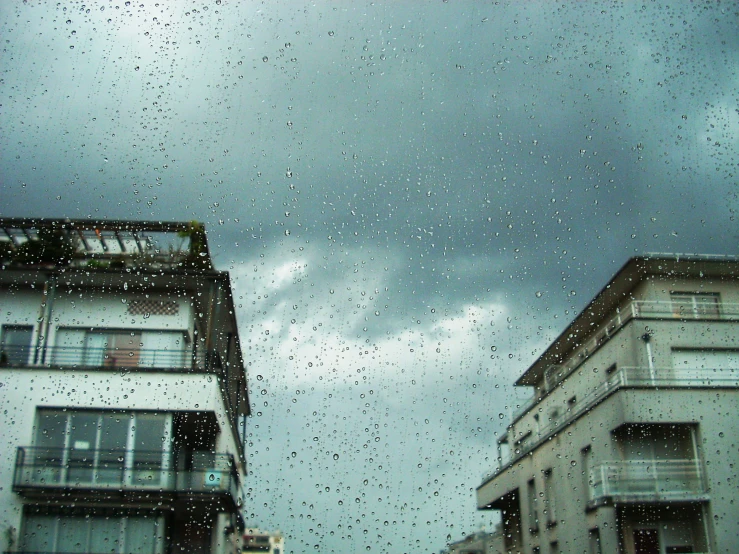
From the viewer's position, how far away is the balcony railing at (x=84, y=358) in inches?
587

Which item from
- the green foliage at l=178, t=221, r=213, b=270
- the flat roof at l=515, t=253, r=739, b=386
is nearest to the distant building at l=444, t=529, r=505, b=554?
the flat roof at l=515, t=253, r=739, b=386

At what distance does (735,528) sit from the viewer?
1258 centimetres

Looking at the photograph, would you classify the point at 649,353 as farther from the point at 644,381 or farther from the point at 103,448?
the point at 103,448

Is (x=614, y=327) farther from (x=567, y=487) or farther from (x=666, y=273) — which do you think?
(x=567, y=487)

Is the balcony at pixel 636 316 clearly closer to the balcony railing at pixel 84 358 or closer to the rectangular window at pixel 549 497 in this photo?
the rectangular window at pixel 549 497

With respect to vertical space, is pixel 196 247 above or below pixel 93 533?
above

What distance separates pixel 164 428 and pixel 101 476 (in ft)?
4.87

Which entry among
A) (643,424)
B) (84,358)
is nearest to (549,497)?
(643,424)

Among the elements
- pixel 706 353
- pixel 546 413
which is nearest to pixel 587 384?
pixel 546 413

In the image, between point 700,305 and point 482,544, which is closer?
point 700,305

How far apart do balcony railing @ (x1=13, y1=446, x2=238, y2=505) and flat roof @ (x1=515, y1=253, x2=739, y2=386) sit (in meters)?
6.37

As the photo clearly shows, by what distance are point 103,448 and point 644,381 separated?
9803mm

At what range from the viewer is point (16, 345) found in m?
15.3

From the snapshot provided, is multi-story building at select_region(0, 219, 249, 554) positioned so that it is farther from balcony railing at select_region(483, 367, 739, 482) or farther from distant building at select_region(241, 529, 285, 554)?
balcony railing at select_region(483, 367, 739, 482)
